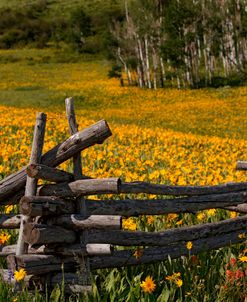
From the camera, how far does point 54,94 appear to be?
43156mm

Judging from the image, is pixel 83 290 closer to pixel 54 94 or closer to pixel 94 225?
pixel 94 225

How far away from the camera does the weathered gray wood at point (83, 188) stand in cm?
461

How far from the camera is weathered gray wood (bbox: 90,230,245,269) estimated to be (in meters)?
4.98

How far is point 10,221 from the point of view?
17.4 feet

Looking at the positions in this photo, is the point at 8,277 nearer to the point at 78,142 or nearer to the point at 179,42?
the point at 78,142

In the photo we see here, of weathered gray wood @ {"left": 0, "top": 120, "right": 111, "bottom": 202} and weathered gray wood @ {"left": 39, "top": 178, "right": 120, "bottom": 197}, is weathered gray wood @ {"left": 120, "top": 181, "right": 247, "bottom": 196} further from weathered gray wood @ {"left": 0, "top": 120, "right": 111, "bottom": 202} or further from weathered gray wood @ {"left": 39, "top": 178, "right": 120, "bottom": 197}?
weathered gray wood @ {"left": 0, "top": 120, "right": 111, "bottom": 202}

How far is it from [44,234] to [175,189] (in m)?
1.57

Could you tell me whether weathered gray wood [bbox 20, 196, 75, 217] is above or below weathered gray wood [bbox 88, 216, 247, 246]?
above

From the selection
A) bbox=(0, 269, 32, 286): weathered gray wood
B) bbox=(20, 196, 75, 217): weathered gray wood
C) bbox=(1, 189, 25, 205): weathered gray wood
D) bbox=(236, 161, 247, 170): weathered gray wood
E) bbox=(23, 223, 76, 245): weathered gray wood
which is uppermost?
bbox=(20, 196, 75, 217): weathered gray wood

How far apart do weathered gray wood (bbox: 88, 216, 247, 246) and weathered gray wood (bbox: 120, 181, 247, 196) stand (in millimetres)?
347

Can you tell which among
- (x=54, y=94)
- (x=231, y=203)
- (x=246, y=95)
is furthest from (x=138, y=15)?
(x=231, y=203)

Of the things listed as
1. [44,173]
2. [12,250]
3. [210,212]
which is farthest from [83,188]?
[210,212]

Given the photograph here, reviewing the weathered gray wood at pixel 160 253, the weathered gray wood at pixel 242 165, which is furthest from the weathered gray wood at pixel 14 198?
the weathered gray wood at pixel 242 165

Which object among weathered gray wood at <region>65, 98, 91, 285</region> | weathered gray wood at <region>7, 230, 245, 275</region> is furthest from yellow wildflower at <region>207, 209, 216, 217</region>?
weathered gray wood at <region>65, 98, 91, 285</region>
